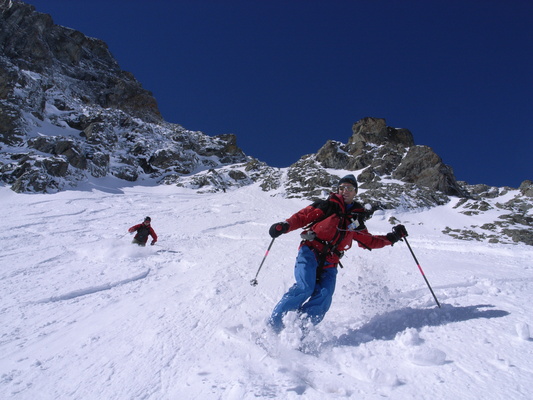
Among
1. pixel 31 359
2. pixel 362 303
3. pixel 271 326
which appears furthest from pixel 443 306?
pixel 31 359

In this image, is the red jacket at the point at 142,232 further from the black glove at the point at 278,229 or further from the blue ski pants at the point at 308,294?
the blue ski pants at the point at 308,294

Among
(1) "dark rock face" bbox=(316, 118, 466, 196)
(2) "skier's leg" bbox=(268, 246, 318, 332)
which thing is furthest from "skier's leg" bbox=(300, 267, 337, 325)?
(1) "dark rock face" bbox=(316, 118, 466, 196)

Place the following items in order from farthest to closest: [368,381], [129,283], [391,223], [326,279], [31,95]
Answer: [31,95]
[391,223]
[129,283]
[326,279]
[368,381]

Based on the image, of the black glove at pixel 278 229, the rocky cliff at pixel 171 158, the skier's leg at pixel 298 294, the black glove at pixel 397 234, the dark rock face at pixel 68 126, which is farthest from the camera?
the dark rock face at pixel 68 126

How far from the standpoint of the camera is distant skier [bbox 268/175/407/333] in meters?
3.47

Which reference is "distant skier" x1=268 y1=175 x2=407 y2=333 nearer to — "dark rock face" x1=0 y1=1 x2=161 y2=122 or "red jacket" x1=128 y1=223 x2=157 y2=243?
"red jacket" x1=128 y1=223 x2=157 y2=243

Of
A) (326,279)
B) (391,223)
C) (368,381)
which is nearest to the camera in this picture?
(368,381)

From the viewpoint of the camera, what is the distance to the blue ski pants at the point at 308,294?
343 cm

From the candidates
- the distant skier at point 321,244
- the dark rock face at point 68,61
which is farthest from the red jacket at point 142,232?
the dark rock face at point 68,61

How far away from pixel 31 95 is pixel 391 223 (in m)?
50.6

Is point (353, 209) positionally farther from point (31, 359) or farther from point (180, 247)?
point (180, 247)

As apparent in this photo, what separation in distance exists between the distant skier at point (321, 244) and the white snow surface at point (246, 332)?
279 mm

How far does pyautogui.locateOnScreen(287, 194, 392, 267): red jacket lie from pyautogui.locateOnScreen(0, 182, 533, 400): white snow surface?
0.87 m

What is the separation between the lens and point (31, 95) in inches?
1640
